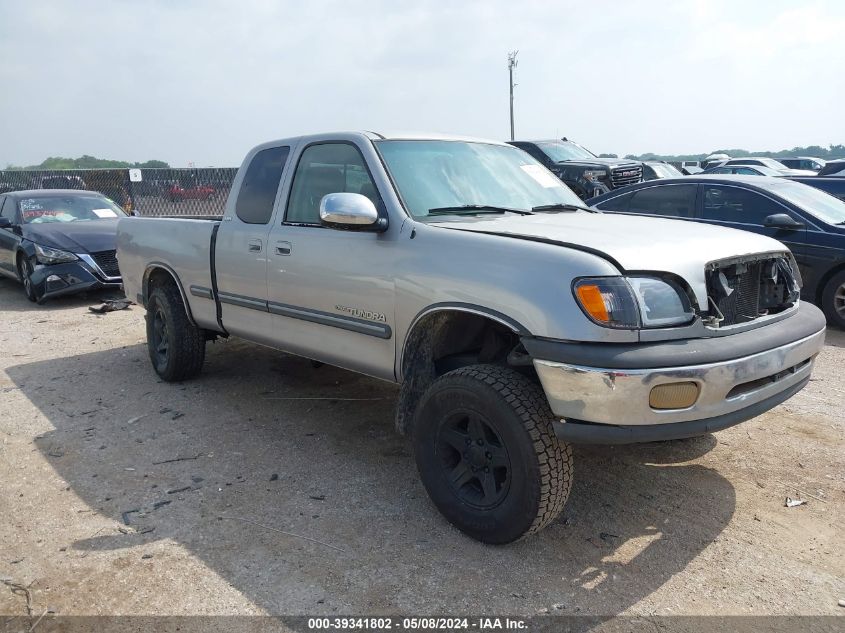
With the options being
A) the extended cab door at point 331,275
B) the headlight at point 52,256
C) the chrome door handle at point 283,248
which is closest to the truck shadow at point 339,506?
the extended cab door at point 331,275

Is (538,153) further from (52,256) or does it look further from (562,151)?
(52,256)

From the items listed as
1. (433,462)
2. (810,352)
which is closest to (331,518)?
(433,462)

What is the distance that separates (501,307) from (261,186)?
7.78ft

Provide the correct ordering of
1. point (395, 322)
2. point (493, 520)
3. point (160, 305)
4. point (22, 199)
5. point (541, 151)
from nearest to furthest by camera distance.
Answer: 1. point (493, 520)
2. point (395, 322)
3. point (160, 305)
4. point (22, 199)
5. point (541, 151)

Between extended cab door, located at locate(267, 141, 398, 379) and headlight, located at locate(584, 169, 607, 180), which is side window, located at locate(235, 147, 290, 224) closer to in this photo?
extended cab door, located at locate(267, 141, 398, 379)

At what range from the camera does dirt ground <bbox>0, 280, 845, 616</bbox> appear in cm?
285

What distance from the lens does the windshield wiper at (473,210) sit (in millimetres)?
3791

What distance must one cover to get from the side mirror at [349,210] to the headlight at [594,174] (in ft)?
37.7

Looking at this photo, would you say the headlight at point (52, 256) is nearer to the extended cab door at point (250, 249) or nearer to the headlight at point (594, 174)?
the extended cab door at point (250, 249)

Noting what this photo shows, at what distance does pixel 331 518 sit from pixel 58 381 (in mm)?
3655

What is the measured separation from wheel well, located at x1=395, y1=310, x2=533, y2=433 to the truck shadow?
Result: 0.56 m

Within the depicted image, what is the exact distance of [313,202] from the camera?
4352 millimetres

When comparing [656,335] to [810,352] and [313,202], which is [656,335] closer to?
[810,352]

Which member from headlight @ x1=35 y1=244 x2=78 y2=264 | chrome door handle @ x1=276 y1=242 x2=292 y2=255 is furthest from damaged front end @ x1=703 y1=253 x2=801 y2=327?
headlight @ x1=35 y1=244 x2=78 y2=264
